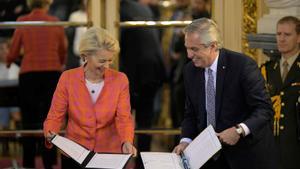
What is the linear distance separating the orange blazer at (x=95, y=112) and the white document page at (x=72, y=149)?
29 cm

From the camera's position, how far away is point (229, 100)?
373 centimetres

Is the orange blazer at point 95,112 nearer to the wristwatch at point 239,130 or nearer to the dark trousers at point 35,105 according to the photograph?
the wristwatch at point 239,130

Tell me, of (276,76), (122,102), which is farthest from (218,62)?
(276,76)

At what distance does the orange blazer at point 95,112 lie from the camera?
4172 mm

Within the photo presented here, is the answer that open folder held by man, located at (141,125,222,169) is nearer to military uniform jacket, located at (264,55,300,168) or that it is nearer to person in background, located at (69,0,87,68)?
military uniform jacket, located at (264,55,300,168)

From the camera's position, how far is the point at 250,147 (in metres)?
3.73

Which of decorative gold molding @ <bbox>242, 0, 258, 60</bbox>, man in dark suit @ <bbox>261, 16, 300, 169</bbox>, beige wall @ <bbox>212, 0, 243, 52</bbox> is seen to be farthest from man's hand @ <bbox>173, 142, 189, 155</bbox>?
beige wall @ <bbox>212, 0, 243, 52</bbox>

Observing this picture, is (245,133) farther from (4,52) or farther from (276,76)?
(4,52)

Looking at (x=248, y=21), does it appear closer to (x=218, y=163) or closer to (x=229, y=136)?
(x=218, y=163)

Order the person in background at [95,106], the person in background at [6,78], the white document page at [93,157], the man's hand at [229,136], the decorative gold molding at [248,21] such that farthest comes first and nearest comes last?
the person in background at [6,78] → the decorative gold molding at [248,21] → the person in background at [95,106] → the white document page at [93,157] → the man's hand at [229,136]

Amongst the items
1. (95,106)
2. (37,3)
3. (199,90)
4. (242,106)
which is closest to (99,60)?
(95,106)

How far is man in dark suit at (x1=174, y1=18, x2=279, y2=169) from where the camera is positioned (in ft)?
11.9

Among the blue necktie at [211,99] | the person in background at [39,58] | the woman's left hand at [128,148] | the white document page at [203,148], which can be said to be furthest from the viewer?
the person in background at [39,58]

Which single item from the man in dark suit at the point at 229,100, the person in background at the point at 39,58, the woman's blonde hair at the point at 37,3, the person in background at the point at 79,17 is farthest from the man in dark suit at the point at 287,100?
the woman's blonde hair at the point at 37,3
